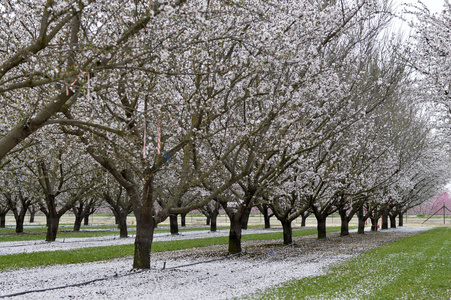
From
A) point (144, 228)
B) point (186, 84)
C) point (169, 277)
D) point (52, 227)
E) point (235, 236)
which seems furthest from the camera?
point (52, 227)

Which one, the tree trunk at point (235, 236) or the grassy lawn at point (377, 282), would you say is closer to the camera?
the grassy lawn at point (377, 282)

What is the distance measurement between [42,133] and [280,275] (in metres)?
9.73

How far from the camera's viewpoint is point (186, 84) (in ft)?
42.4

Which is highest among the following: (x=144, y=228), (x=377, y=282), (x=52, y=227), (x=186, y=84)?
(x=186, y=84)

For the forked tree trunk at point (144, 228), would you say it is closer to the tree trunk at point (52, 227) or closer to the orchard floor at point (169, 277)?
the orchard floor at point (169, 277)

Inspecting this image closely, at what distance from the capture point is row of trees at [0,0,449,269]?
28.9ft

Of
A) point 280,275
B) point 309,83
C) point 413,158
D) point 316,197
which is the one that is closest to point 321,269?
point 280,275

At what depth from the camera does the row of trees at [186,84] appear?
28.9 feet

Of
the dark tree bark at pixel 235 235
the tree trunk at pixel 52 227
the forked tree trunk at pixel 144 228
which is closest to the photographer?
the forked tree trunk at pixel 144 228

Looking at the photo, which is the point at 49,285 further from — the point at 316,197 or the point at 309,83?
the point at 316,197

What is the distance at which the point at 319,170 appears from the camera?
22.7 m

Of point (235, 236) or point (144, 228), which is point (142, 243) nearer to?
point (144, 228)

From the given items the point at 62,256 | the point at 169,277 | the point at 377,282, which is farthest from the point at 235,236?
the point at 377,282

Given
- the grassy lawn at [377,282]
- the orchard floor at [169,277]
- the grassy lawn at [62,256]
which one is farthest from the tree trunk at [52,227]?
the grassy lawn at [377,282]
